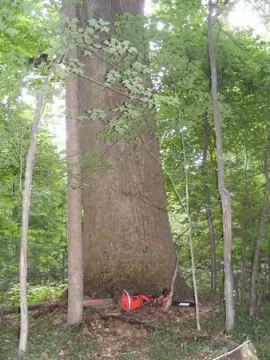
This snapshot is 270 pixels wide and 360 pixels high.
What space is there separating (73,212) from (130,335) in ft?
5.90

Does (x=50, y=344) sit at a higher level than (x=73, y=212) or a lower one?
lower

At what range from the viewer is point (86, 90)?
7105 mm

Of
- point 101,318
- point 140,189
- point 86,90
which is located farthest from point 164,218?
point 86,90

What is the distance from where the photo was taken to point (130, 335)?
5.20 meters

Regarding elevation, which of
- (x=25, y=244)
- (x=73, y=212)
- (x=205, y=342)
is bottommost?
(x=205, y=342)

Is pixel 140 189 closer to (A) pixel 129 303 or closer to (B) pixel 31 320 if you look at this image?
(A) pixel 129 303

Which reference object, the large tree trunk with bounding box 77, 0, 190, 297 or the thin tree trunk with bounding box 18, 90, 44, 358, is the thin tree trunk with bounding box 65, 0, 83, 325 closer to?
the thin tree trunk with bounding box 18, 90, 44, 358

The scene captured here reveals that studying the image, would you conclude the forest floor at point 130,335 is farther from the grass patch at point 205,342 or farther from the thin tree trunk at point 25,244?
the thin tree trunk at point 25,244

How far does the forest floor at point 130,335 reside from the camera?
14.8 ft

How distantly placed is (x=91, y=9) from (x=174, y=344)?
5.79 m

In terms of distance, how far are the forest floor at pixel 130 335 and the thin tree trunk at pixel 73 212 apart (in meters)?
0.33

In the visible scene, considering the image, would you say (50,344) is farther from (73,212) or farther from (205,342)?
(205,342)

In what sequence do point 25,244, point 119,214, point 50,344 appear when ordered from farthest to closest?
1. point 119,214
2. point 50,344
3. point 25,244

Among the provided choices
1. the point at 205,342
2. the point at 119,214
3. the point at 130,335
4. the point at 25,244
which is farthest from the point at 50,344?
the point at 119,214
